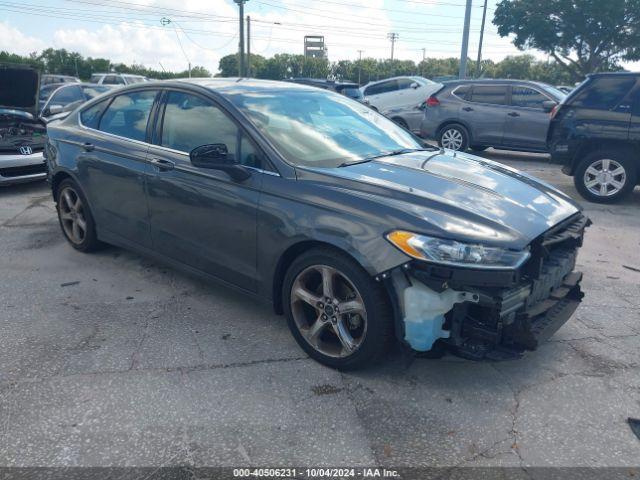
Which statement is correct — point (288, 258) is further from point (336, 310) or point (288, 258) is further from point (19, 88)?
point (19, 88)

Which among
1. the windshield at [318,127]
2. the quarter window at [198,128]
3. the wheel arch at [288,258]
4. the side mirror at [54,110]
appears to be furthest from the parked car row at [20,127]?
A: the wheel arch at [288,258]

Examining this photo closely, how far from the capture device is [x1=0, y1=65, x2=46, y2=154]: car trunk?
7801 mm

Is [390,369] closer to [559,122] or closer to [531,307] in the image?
[531,307]

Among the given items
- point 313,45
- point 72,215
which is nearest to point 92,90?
point 72,215

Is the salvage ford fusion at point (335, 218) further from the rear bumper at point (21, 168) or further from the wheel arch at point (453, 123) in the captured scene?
the wheel arch at point (453, 123)

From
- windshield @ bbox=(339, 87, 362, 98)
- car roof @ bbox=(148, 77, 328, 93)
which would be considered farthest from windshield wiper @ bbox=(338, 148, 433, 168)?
windshield @ bbox=(339, 87, 362, 98)

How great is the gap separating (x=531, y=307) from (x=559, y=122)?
5.67 m

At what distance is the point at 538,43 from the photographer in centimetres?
3691

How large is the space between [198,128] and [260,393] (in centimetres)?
195

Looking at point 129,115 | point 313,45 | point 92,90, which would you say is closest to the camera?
point 129,115

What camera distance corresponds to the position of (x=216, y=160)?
3.38m

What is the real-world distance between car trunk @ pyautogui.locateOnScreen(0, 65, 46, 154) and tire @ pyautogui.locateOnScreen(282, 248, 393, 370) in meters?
6.37

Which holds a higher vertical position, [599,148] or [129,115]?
[129,115]

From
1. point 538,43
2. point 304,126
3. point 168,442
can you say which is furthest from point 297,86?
point 538,43
